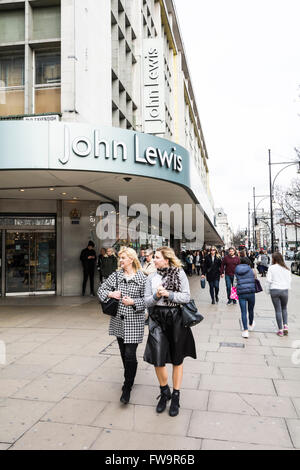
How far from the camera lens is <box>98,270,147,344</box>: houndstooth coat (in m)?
4.07

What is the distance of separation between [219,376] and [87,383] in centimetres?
178

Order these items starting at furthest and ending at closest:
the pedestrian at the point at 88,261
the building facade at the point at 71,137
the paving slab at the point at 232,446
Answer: the pedestrian at the point at 88,261
the building facade at the point at 71,137
the paving slab at the point at 232,446

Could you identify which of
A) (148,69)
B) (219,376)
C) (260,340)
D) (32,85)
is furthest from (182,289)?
(148,69)

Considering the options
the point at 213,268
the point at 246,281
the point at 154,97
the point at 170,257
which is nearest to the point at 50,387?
the point at 170,257

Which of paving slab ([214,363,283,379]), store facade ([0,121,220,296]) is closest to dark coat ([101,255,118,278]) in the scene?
store facade ([0,121,220,296])

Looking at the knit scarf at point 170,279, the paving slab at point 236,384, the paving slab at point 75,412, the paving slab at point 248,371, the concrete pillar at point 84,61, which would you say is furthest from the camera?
the concrete pillar at point 84,61

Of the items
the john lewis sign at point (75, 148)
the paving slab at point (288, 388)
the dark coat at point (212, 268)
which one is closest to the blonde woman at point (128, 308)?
the paving slab at point (288, 388)

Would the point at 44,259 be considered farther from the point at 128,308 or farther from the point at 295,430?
the point at 295,430

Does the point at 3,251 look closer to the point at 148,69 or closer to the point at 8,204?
the point at 8,204

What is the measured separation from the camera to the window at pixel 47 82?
10.9 metres

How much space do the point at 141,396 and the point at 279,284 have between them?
13.3 feet

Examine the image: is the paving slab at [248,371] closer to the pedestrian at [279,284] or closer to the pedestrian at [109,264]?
the pedestrian at [279,284]

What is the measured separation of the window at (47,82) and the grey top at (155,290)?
327 inches

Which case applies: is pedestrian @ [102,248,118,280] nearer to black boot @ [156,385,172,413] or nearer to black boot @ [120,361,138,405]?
black boot @ [120,361,138,405]
